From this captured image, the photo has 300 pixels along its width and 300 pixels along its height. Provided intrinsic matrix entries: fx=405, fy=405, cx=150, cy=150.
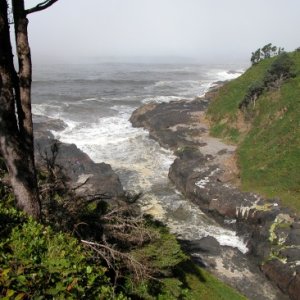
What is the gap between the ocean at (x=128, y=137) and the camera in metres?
24.6

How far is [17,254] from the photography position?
18.0ft

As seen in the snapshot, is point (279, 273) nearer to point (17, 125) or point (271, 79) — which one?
point (17, 125)

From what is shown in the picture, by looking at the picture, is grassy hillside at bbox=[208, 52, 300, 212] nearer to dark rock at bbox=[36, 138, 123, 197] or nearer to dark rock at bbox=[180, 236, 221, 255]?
dark rock at bbox=[180, 236, 221, 255]

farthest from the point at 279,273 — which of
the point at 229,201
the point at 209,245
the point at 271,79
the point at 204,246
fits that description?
the point at 271,79

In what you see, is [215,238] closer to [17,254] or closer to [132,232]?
[132,232]

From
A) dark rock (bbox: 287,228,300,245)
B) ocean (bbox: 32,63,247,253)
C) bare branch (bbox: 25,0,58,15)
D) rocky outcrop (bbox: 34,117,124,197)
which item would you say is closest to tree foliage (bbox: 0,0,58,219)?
bare branch (bbox: 25,0,58,15)

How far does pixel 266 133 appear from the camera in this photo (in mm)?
32062

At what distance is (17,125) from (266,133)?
27.2m

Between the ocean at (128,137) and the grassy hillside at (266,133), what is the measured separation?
4.40 m

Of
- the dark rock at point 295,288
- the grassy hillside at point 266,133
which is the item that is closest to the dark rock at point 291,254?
the dark rock at point 295,288

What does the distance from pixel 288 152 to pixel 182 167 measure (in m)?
7.57

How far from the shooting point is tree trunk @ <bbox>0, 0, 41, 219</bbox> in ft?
23.1

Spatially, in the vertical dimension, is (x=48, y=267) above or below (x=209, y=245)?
above

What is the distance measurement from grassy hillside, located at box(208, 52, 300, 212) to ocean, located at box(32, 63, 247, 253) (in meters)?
4.40
